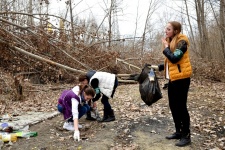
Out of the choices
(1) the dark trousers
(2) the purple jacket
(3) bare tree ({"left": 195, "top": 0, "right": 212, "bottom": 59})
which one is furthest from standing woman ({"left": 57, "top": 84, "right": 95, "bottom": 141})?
(3) bare tree ({"left": 195, "top": 0, "right": 212, "bottom": 59})

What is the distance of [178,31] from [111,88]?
66.9 inches

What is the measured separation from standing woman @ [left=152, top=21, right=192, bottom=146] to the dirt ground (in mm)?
440

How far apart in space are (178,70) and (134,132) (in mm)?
1549

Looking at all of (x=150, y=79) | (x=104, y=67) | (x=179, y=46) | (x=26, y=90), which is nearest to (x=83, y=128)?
(x=150, y=79)

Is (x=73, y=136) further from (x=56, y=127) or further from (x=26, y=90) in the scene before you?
(x=26, y=90)

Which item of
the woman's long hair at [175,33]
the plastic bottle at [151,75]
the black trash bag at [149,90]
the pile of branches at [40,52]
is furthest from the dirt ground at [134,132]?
the pile of branches at [40,52]

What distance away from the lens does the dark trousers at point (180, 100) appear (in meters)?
3.90

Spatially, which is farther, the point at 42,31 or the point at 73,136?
the point at 42,31

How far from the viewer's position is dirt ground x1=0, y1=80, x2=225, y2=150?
414 cm

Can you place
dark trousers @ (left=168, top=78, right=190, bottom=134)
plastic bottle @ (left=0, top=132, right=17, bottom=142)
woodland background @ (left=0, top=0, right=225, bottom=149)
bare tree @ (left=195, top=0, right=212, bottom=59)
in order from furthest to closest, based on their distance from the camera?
bare tree @ (left=195, top=0, right=212, bottom=59)
woodland background @ (left=0, top=0, right=225, bottom=149)
plastic bottle @ (left=0, top=132, right=17, bottom=142)
dark trousers @ (left=168, top=78, right=190, bottom=134)

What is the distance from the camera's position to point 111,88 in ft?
16.5

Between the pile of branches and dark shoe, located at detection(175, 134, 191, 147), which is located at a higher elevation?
the pile of branches

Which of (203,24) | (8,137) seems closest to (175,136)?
(8,137)

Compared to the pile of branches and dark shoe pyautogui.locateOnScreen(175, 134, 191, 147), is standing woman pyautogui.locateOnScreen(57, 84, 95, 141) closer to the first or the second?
dark shoe pyautogui.locateOnScreen(175, 134, 191, 147)
